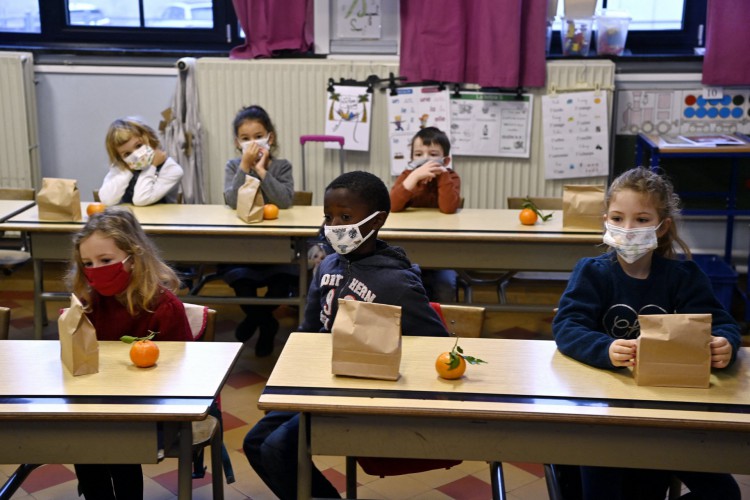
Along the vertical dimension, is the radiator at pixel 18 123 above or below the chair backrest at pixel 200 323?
above

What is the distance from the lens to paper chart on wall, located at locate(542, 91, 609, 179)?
16.8 feet

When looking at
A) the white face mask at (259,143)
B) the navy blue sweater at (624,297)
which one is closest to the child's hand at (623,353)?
the navy blue sweater at (624,297)

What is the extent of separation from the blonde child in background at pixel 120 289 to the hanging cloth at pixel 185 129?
110 inches

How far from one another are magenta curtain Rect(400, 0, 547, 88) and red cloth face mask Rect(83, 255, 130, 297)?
3028 mm

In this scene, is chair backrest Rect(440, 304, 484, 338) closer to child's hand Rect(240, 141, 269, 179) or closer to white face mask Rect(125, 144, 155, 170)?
child's hand Rect(240, 141, 269, 179)

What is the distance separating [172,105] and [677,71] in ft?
9.80

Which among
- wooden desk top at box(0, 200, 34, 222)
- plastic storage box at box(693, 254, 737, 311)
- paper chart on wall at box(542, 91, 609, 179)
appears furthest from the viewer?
paper chart on wall at box(542, 91, 609, 179)

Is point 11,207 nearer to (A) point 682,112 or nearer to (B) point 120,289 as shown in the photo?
(B) point 120,289

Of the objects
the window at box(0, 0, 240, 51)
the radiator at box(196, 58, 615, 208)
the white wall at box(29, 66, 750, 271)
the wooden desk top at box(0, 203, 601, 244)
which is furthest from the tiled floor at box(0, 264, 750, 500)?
the window at box(0, 0, 240, 51)

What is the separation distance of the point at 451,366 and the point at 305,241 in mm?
1898

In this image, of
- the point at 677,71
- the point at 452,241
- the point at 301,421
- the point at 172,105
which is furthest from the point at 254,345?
the point at 677,71

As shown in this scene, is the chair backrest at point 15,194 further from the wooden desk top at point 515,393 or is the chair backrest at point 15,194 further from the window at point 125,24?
the wooden desk top at point 515,393

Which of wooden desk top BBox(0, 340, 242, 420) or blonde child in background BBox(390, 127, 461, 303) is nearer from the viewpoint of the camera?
wooden desk top BBox(0, 340, 242, 420)

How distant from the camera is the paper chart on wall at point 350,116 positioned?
5289 millimetres
